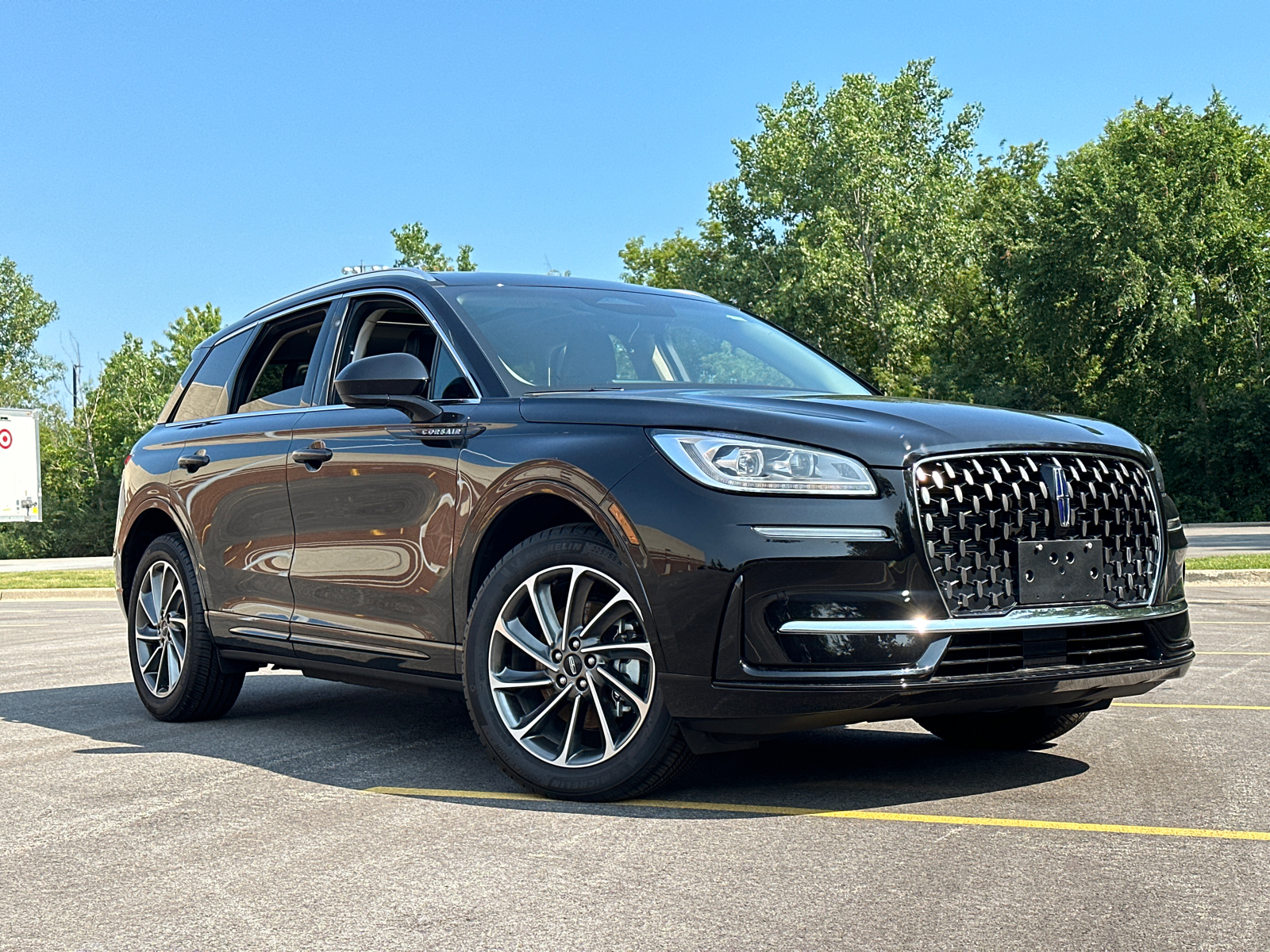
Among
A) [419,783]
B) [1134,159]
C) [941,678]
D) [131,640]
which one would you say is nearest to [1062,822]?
[941,678]

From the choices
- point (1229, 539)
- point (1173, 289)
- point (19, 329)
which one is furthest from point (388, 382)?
point (19, 329)

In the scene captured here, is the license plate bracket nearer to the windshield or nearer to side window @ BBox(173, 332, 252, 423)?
the windshield

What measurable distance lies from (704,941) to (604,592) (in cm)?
169

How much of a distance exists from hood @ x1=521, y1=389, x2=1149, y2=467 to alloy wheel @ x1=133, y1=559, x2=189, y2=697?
2834 mm

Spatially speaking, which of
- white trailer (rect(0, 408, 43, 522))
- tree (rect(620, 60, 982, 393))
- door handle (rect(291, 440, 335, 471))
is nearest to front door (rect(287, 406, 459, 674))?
door handle (rect(291, 440, 335, 471))

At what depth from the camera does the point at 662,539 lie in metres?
4.36

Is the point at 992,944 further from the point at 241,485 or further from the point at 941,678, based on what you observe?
the point at 241,485

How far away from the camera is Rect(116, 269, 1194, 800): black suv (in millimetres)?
4230

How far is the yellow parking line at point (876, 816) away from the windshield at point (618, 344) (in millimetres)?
1421

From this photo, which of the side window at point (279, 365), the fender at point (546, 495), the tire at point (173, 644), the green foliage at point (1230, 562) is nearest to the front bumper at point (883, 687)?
the fender at point (546, 495)

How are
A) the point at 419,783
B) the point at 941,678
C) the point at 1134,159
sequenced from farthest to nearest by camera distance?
the point at 1134,159
the point at 419,783
the point at 941,678

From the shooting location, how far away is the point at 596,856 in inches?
155

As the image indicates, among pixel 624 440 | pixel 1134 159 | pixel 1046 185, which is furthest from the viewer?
pixel 1046 185

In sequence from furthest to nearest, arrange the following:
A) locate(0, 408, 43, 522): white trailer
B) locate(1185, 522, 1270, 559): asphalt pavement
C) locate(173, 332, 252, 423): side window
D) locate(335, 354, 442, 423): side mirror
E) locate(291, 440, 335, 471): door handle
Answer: locate(0, 408, 43, 522): white trailer → locate(1185, 522, 1270, 559): asphalt pavement → locate(173, 332, 252, 423): side window → locate(291, 440, 335, 471): door handle → locate(335, 354, 442, 423): side mirror
